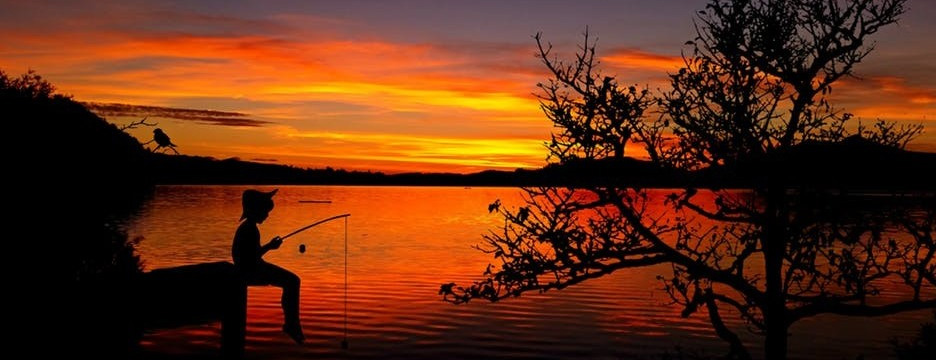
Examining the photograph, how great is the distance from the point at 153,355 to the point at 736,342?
49.4 ft

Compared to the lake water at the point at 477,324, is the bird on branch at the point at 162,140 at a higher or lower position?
higher

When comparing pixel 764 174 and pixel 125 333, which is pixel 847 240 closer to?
pixel 764 174

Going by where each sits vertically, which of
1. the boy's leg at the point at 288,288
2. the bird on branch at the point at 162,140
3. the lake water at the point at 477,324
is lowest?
the lake water at the point at 477,324

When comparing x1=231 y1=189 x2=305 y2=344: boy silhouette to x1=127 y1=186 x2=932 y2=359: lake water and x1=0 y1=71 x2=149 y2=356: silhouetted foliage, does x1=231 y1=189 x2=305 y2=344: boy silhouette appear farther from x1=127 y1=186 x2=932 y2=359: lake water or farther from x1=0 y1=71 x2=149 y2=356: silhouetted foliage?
Result: x1=127 y1=186 x2=932 y2=359: lake water

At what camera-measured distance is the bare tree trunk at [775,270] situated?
14.7m

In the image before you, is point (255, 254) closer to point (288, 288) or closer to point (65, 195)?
point (288, 288)

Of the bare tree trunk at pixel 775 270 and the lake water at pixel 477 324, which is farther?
the lake water at pixel 477 324

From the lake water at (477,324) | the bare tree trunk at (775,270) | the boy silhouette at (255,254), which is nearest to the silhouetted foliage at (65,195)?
the boy silhouette at (255,254)

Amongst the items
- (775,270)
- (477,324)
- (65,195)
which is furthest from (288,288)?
(477,324)

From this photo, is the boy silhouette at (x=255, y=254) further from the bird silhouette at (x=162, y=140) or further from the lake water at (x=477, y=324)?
the lake water at (x=477, y=324)

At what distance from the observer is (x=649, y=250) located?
599 inches

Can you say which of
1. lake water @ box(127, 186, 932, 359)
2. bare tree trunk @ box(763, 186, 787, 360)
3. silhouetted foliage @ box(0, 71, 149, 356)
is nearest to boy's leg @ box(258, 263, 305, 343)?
silhouetted foliage @ box(0, 71, 149, 356)

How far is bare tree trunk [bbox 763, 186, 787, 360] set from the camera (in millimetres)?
14680

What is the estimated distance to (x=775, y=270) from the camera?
49.4ft
